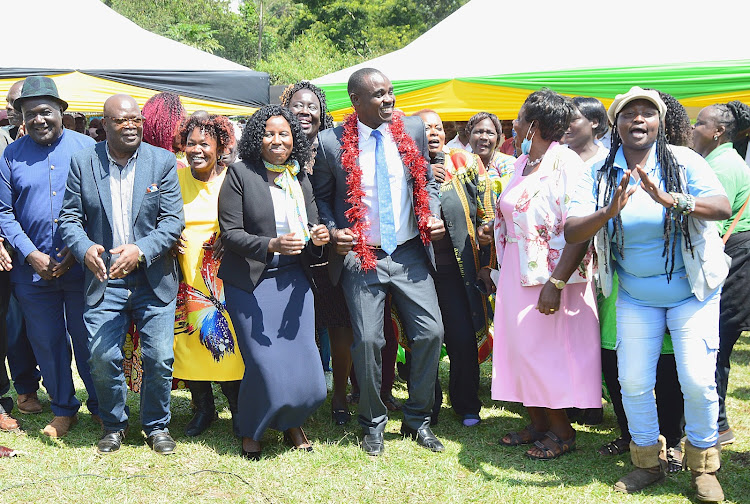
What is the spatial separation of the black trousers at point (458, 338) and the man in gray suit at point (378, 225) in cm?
35

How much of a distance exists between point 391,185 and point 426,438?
5.31ft

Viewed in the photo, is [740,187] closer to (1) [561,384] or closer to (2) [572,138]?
(2) [572,138]

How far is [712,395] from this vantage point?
381 centimetres

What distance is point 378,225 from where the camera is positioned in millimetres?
4629

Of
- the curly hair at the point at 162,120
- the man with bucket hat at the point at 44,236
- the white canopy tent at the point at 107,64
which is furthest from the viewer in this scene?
the white canopy tent at the point at 107,64

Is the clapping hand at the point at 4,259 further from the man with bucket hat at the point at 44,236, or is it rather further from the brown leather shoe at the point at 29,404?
the brown leather shoe at the point at 29,404

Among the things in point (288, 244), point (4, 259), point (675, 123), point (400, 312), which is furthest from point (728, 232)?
point (4, 259)

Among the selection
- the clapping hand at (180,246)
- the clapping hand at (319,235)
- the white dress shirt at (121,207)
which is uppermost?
the white dress shirt at (121,207)

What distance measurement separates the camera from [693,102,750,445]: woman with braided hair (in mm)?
4664

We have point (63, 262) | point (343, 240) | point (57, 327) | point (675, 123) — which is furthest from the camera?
point (57, 327)

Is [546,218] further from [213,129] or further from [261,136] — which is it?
[213,129]

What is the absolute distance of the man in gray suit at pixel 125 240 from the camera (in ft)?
15.0

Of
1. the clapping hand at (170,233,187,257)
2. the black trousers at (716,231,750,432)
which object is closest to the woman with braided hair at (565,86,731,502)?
the black trousers at (716,231,750,432)

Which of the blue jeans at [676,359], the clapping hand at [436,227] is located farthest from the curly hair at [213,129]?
the blue jeans at [676,359]
